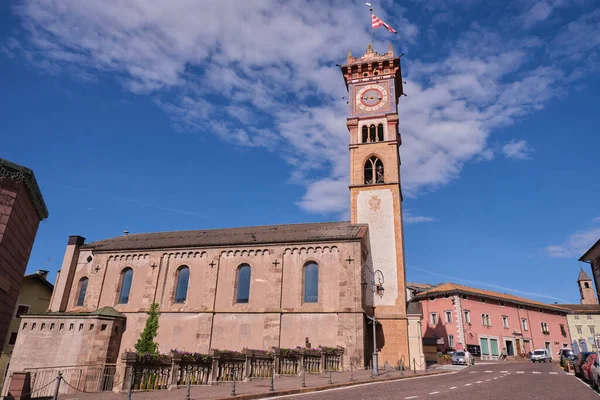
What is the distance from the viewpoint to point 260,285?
106 ft

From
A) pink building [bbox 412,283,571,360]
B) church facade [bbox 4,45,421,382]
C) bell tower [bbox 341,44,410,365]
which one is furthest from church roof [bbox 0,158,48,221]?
pink building [bbox 412,283,571,360]

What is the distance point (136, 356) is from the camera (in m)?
17.1

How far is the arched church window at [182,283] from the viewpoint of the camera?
34188 millimetres

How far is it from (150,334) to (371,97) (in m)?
31.2

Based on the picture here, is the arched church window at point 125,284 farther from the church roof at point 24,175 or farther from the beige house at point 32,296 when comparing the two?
the church roof at point 24,175

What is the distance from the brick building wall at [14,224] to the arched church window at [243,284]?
19446 mm

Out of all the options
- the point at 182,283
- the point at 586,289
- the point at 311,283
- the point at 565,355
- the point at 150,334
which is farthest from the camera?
the point at 586,289

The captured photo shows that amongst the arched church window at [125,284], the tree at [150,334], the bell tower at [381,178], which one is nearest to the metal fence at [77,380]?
the tree at [150,334]

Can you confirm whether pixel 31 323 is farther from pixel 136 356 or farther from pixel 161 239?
pixel 136 356

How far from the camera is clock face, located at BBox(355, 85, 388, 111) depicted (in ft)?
133

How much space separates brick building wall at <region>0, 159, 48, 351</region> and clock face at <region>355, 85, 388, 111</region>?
1279 inches

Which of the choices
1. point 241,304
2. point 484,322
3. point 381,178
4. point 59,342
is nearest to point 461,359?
point 381,178

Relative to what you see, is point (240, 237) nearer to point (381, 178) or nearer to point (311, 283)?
point (311, 283)

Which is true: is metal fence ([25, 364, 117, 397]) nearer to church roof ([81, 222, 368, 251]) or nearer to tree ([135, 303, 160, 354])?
tree ([135, 303, 160, 354])
